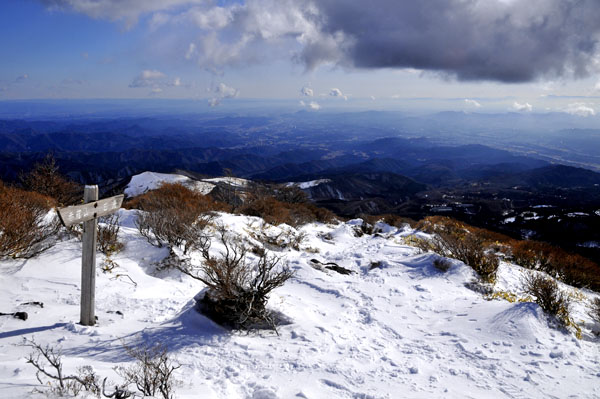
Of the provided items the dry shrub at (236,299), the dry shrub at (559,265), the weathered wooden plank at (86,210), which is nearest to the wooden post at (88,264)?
the weathered wooden plank at (86,210)

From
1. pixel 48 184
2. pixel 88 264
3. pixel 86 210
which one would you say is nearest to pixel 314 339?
pixel 88 264

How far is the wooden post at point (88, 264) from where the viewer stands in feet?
15.9

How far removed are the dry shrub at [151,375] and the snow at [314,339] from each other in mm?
167

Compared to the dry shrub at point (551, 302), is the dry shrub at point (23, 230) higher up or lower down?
higher up

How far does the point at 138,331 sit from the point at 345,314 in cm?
403

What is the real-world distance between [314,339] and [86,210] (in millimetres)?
4174

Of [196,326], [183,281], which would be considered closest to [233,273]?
[196,326]

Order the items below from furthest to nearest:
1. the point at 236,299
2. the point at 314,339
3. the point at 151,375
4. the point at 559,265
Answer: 1. the point at 559,265
2. the point at 236,299
3. the point at 314,339
4. the point at 151,375

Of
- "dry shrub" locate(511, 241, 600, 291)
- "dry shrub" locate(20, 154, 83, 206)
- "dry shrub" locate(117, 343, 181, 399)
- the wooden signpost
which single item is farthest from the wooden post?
"dry shrub" locate(20, 154, 83, 206)

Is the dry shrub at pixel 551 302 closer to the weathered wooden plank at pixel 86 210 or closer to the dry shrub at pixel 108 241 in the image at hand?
the weathered wooden plank at pixel 86 210

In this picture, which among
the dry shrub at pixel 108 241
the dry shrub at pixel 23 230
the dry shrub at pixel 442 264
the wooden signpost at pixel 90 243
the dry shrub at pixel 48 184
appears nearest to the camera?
the wooden signpost at pixel 90 243

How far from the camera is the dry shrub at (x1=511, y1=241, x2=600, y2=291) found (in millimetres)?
11614

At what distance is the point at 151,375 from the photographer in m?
3.35

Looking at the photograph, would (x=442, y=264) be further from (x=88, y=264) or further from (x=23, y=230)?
(x=23, y=230)
